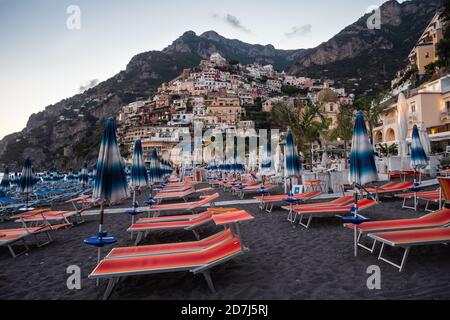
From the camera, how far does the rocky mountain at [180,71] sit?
129 metres

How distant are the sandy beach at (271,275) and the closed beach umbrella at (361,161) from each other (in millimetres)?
880

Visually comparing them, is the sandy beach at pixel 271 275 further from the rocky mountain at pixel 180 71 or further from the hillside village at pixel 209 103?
the rocky mountain at pixel 180 71

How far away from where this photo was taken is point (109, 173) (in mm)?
4461

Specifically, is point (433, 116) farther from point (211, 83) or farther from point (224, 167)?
point (211, 83)

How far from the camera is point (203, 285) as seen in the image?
163 inches

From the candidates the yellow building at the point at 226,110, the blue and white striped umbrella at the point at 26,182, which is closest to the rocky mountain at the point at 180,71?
the yellow building at the point at 226,110

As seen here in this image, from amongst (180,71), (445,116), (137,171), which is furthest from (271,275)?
(180,71)

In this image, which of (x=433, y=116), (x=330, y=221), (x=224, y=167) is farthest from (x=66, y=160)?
(x=330, y=221)

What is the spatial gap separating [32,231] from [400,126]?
13787 millimetres

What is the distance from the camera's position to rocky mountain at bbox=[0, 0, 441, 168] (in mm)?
128875

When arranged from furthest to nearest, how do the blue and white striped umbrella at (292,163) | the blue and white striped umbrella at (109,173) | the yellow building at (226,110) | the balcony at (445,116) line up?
the yellow building at (226,110) → the balcony at (445,116) → the blue and white striped umbrella at (292,163) → the blue and white striped umbrella at (109,173)

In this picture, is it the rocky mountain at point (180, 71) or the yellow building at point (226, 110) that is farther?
the rocky mountain at point (180, 71)

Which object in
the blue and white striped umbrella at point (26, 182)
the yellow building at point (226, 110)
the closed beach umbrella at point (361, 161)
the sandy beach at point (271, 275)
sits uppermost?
the yellow building at point (226, 110)

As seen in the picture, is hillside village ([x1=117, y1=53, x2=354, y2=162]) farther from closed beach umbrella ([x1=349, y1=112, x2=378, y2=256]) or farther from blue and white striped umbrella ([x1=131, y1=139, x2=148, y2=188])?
closed beach umbrella ([x1=349, y1=112, x2=378, y2=256])
